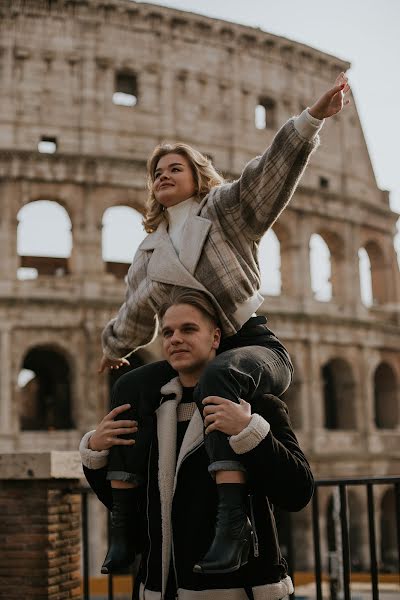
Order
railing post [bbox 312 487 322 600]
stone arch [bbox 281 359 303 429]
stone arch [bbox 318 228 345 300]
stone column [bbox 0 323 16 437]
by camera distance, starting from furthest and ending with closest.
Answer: stone arch [bbox 318 228 345 300] < stone arch [bbox 281 359 303 429] < stone column [bbox 0 323 16 437] < railing post [bbox 312 487 322 600]

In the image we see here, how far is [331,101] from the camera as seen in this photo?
10.1 feet

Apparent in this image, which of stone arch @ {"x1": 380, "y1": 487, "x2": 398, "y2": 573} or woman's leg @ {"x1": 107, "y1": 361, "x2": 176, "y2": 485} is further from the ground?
woman's leg @ {"x1": 107, "y1": 361, "x2": 176, "y2": 485}

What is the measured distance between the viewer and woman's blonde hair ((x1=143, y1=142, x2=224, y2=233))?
347cm

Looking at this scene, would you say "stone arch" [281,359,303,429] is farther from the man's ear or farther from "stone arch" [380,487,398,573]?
the man's ear

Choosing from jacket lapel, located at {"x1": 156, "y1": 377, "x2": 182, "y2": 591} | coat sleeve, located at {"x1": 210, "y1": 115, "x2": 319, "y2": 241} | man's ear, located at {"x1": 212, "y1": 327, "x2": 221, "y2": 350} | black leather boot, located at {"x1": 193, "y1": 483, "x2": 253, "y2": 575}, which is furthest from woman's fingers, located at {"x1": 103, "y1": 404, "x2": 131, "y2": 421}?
coat sleeve, located at {"x1": 210, "y1": 115, "x2": 319, "y2": 241}

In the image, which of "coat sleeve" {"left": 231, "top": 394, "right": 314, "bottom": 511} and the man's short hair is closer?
"coat sleeve" {"left": 231, "top": 394, "right": 314, "bottom": 511}

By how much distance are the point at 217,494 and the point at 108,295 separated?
61.3ft

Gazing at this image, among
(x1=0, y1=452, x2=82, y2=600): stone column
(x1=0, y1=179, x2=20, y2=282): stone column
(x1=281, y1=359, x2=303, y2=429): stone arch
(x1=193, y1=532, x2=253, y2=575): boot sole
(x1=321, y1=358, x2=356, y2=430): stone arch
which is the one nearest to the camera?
(x1=193, y1=532, x2=253, y2=575): boot sole

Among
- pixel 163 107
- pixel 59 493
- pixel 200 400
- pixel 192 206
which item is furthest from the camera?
pixel 163 107

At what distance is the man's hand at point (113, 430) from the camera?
118 inches

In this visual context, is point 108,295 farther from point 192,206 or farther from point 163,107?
point 192,206

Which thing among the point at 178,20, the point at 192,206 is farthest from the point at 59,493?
the point at 178,20

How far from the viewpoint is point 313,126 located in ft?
10.1

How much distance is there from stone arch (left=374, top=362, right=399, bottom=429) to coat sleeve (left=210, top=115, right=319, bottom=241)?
24108 millimetres
